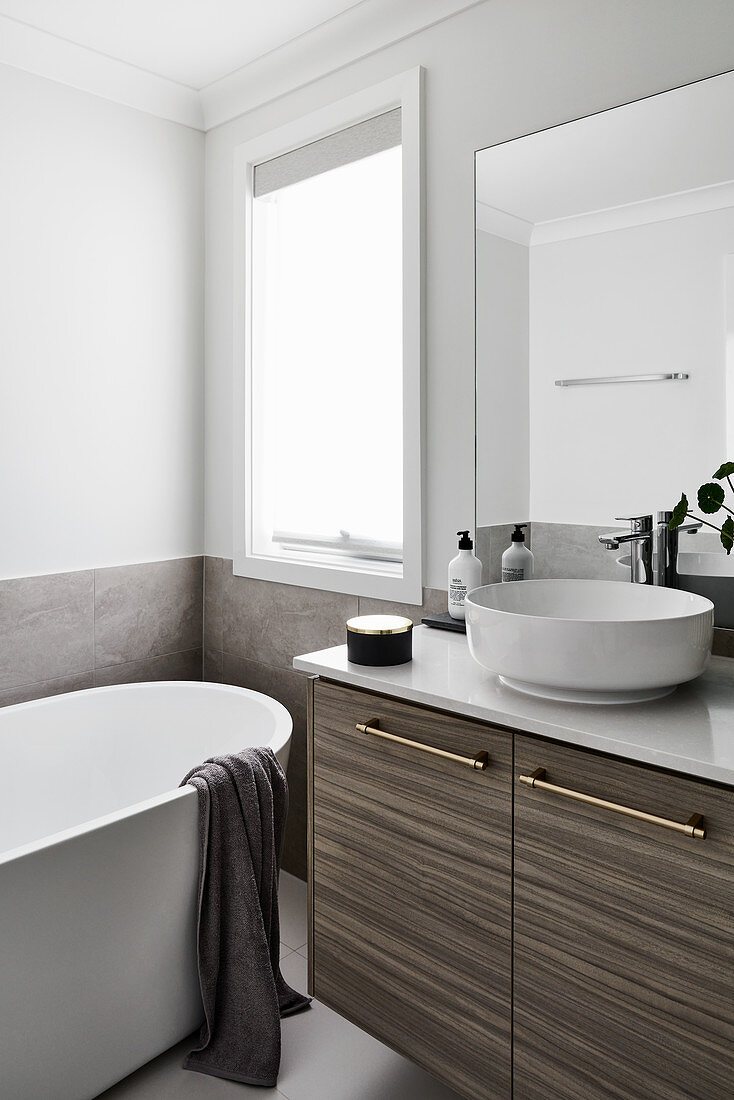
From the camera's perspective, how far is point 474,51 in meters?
1.99

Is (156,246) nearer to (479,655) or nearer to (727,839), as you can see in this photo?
(479,655)

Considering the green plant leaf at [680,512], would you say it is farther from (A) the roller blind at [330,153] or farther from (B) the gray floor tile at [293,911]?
(B) the gray floor tile at [293,911]

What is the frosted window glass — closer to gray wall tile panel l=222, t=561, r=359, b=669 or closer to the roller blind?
the roller blind

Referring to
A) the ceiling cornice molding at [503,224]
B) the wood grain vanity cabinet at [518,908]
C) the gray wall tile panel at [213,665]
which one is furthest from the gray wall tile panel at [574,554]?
the gray wall tile panel at [213,665]

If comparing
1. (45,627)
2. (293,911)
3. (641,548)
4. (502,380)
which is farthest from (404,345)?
(293,911)

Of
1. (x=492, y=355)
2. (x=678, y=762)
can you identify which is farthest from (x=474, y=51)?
(x=678, y=762)

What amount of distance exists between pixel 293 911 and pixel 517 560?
1.35 metres

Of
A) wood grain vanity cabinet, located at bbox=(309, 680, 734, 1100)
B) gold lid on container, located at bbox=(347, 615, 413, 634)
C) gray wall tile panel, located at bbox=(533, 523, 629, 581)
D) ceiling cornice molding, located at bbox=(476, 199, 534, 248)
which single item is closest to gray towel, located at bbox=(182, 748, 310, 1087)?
wood grain vanity cabinet, located at bbox=(309, 680, 734, 1100)

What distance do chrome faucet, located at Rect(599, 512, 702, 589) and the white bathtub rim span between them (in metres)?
0.99

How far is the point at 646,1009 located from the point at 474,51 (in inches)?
83.2

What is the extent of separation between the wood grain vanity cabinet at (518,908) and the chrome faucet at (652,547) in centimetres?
57

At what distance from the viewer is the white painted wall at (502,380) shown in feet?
6.33

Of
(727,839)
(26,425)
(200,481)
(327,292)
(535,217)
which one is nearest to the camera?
(727,839)

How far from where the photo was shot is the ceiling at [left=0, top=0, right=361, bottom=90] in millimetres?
2189
